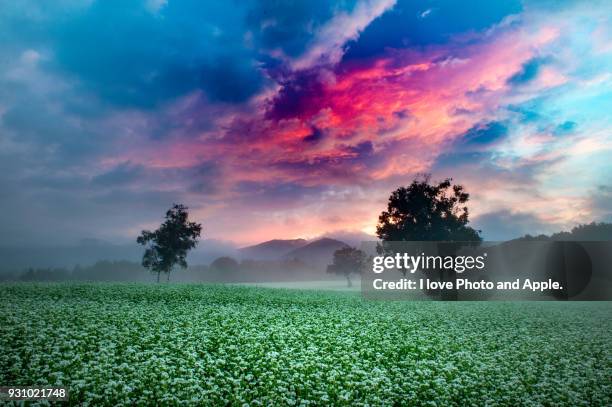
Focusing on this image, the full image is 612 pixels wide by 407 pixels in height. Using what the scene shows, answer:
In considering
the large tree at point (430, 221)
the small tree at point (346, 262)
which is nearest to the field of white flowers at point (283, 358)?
the large tree at point (430, 221)

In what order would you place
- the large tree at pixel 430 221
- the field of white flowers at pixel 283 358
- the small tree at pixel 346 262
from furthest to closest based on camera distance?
1. the small tree at pixel 346 262
2. the large tree at pixel 430 221
3. the field of white flowers at pixel 283 358

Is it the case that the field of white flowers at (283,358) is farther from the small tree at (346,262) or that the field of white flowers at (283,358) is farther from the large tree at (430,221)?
the small tree at (346,262)

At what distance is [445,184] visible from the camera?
204 feet

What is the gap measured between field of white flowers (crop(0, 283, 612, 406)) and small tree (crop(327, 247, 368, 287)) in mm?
84431

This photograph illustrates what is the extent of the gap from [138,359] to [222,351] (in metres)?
3.68

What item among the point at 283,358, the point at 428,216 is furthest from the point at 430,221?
the point at 283,358

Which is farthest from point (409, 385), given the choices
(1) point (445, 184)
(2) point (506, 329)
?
(1) point (445, 184)

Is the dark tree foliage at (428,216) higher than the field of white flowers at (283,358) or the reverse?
higher

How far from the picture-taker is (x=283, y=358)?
58.0 feet

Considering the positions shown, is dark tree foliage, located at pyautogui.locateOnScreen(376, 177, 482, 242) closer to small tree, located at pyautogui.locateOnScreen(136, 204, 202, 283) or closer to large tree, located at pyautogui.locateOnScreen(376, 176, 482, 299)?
large tree, located at pyautogui.locateOnScreen(376, 176, 482, 299)

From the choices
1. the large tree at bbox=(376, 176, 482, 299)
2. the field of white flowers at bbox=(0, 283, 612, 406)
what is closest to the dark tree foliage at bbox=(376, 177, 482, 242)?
the large tree at bbox=(376, 176, 482, 299)

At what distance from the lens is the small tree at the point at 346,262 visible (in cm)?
11344

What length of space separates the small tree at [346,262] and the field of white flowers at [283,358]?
3324 inches

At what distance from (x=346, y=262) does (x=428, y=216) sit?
54961mm
